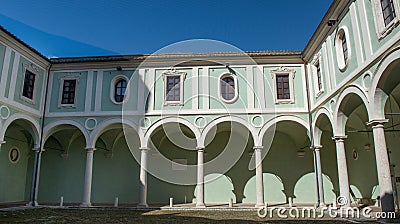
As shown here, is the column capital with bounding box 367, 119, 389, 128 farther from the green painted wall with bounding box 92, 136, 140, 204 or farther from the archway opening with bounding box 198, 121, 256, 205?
the green painted wall with bounding box 92, 136, 140, 204

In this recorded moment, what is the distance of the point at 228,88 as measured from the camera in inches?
645

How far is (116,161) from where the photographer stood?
60.7 ft

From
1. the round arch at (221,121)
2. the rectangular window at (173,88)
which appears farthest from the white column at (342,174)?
the rectangular window at (173,88)

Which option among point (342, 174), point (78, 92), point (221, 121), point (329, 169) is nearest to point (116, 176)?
point (78, 92)

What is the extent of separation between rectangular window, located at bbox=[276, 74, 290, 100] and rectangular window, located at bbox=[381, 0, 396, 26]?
7.19 meters

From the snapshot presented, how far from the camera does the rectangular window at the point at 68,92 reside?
55.1 feet

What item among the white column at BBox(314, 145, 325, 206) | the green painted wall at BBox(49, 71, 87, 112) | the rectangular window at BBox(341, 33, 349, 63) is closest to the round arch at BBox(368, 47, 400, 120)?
the rectangular window at BBox(341, 33, 349, 63)

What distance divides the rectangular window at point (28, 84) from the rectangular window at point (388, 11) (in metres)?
14.8

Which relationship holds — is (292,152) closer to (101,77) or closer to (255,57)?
(255,57)

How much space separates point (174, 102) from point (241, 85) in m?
3.45

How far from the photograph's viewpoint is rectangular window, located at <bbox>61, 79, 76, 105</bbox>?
55.1 feet

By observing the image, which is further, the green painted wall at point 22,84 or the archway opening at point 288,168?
the archway opening at point 288,168

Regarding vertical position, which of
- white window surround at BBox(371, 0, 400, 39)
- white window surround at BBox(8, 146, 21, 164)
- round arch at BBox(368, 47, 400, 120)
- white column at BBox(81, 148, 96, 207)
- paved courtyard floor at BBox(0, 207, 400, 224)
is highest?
white window surround at BBox(371, 0, 400, 39)

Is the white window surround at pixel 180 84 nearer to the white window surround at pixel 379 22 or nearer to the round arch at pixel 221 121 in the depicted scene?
the round arch at pixel 221 121
